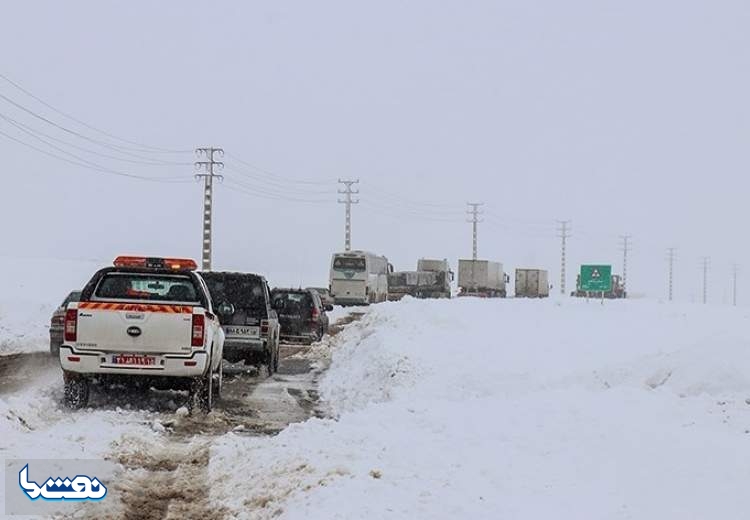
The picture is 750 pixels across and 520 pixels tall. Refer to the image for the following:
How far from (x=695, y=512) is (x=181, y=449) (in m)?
5.52

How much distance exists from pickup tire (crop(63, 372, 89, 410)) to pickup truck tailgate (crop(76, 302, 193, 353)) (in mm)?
627

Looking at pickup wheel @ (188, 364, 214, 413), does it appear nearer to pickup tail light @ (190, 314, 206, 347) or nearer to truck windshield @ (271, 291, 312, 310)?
pickup tail light @ (190, 314, 206, 347)

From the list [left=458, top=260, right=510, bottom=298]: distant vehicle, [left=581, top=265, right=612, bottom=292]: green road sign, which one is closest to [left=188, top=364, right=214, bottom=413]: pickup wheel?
[left=581, top=265, right=612, bottom=292]: green road sign

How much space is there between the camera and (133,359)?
11945 millimetres

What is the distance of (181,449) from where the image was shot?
9.66 meters

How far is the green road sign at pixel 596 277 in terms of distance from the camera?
112ft

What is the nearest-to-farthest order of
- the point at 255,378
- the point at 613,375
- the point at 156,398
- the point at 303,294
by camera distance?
the point at 613,375, the point at 156,398, the point at 255,378, the point at 303,294

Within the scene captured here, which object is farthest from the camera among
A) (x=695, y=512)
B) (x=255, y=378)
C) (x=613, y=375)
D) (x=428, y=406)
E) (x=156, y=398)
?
(x=255, y=378)

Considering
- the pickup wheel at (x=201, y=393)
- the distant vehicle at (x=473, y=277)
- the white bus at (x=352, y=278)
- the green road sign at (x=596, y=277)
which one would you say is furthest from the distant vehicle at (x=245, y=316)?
the distant vehicle at (x=473, y=277)

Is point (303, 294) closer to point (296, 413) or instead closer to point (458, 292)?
point (296, 413)

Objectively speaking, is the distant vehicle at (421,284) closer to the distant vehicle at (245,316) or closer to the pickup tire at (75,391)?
the distant vehicle at (245,316)

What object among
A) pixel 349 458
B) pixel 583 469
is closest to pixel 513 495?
pixel 583 469

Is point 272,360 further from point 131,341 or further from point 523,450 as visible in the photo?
point 523,450

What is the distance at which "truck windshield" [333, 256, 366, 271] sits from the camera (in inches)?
2302
